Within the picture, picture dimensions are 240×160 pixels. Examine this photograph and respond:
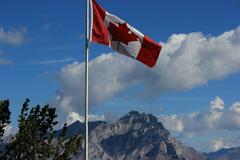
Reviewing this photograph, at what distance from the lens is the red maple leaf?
29.3 meters

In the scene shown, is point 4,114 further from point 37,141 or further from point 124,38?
point 124,38

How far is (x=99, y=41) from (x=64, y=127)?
58846 mm

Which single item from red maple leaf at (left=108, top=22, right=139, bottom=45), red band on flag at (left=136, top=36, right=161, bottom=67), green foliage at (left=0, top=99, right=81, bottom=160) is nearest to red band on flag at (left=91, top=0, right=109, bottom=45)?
red maple leaf at (left=108, top=22, right=139, bottom=45)

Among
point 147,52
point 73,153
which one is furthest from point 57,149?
point 147,52

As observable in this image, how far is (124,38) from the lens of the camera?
96.8 feet

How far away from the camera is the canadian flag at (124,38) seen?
2885cm

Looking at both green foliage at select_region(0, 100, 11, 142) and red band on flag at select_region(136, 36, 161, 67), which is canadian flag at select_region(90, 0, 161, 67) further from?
green foliage at select_region(0, 100, 11, 142)

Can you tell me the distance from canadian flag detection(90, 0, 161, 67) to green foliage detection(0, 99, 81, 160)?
161 feet

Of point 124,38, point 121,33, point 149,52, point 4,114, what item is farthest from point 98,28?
point 4,114

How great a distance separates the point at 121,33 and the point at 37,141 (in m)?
53.1

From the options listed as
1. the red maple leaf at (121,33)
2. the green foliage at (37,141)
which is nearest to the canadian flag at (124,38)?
the red maple leaf at (121,33)

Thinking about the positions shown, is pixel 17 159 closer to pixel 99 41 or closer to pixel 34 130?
pixel 34 130

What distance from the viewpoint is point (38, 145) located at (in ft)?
259

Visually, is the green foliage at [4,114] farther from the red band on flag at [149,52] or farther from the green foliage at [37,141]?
the red band on flag at [149,52]
